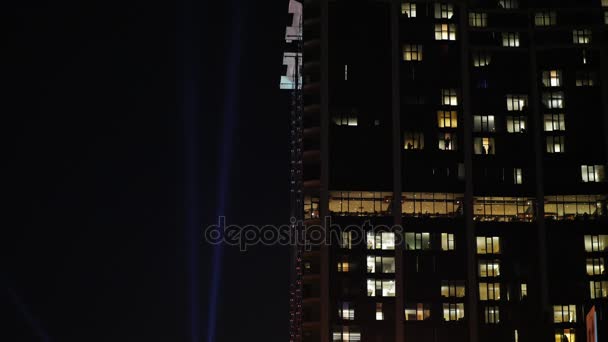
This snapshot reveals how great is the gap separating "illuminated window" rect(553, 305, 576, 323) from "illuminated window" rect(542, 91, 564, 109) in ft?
69.0

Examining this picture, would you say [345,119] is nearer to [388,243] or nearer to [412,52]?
[412,52]

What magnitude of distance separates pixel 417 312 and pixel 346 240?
9.81 meters

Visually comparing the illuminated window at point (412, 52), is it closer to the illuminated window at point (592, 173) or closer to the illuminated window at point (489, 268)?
the illuminated window at point (592, 173)

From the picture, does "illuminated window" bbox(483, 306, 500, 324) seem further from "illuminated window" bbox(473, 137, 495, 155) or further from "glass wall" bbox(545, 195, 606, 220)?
"illuminated window" bbox(473, 137, 495, 155)

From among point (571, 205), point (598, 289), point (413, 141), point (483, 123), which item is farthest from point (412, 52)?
point (598, 289)

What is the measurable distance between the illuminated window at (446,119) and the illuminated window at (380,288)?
17559mm

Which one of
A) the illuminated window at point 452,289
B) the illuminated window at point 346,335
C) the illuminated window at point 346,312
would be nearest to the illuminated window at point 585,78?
the illuminated window at point 452,289

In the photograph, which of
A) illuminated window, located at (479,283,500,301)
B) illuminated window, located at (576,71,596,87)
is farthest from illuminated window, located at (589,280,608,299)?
illuminated window, located at (576,71,596,87)

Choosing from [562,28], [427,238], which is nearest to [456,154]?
[427,238]

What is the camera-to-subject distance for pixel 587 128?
108m

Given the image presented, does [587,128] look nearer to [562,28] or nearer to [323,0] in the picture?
Answer: [562,28]

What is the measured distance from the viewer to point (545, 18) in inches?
4409

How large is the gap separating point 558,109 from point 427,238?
65.6 ft

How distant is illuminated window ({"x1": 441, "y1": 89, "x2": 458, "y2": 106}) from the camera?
108500mm
